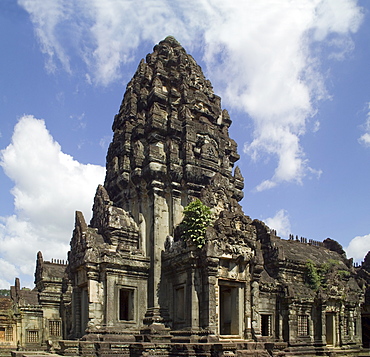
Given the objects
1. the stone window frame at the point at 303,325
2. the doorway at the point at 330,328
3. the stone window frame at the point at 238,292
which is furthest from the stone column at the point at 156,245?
the doorway at the point at 330,328

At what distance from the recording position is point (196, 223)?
698 inches

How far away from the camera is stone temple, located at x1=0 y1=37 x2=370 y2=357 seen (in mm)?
17078

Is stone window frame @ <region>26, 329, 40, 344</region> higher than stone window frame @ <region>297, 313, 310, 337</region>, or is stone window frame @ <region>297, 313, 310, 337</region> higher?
stone window frame @ <region>297, 313, 310, 337</region>

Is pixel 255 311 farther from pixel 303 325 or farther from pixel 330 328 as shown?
pixel 330 328

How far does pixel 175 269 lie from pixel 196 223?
2.08m

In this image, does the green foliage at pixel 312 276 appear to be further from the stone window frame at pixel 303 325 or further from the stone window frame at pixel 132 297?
the stone window frame at pixel 132 297

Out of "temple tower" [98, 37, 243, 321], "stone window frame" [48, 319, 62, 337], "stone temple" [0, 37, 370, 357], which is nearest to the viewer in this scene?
"stone temple" [0, 37, 370, 357]

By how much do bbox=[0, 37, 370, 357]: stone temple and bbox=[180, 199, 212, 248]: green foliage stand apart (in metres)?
0.27

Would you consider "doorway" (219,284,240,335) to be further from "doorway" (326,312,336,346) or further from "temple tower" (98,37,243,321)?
"doorway" (326,312,336,346)

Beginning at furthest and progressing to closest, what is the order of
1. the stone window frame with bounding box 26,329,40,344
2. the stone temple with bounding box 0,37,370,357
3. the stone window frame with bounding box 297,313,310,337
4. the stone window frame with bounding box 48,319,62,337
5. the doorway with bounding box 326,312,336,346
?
the stone window frame with bounding box 48,319,62,337 → the doorway with bounding box 326,312,336,346 → the stone window frame with bounding box 26,329,40,344 → the stone window frame with bounding box 297,313,310,337 → the stone temple with bounding box 0,37,370,357

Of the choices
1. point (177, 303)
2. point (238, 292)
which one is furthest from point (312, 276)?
point (177, 303)

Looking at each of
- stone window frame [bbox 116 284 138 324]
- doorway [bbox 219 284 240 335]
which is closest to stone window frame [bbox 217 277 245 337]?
doorway [bbox 219 284 240 335]

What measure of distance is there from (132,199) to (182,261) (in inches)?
185

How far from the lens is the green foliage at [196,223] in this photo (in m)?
17.4
